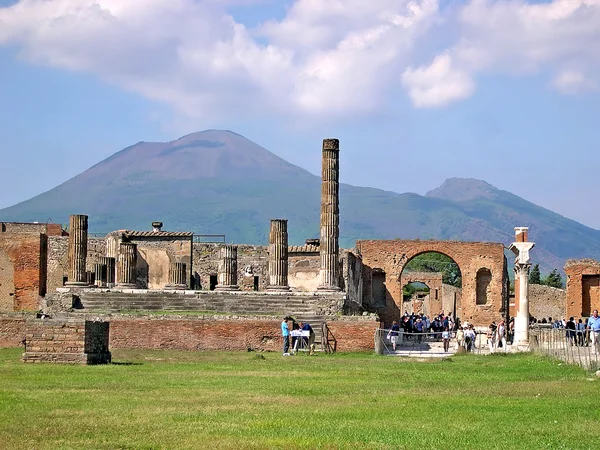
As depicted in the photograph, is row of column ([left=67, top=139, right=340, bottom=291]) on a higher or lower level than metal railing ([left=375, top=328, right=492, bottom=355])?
higher

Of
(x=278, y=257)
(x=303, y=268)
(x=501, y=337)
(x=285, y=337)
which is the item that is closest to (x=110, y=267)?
(x=278, y=257)

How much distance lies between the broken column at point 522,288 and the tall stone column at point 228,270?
35.1 feet

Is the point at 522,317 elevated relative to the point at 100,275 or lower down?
lower down

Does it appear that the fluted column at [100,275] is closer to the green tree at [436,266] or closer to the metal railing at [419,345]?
the metal railing at [419,345]

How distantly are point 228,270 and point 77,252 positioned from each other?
18.7 ft

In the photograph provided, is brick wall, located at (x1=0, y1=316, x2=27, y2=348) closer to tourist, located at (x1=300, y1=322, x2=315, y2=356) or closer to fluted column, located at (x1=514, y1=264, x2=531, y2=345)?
tourist, located at (x1=300, y1=322, x2=315, y2=356)

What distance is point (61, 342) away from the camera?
2739 cm

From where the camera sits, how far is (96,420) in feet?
52.6

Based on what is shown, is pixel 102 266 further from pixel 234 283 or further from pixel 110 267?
pixel 234 283

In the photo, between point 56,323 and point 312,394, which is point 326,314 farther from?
point 312,394

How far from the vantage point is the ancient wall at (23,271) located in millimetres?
51219

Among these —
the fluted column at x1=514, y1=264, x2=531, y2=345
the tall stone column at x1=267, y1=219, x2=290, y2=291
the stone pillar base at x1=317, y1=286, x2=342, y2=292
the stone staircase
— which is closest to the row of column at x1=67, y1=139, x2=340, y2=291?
the tall stone column at x1=267, y1=219, x2=290, y2=291

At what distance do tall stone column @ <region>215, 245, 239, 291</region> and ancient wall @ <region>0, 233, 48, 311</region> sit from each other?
833cm

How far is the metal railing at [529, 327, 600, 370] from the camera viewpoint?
89.8 ft
